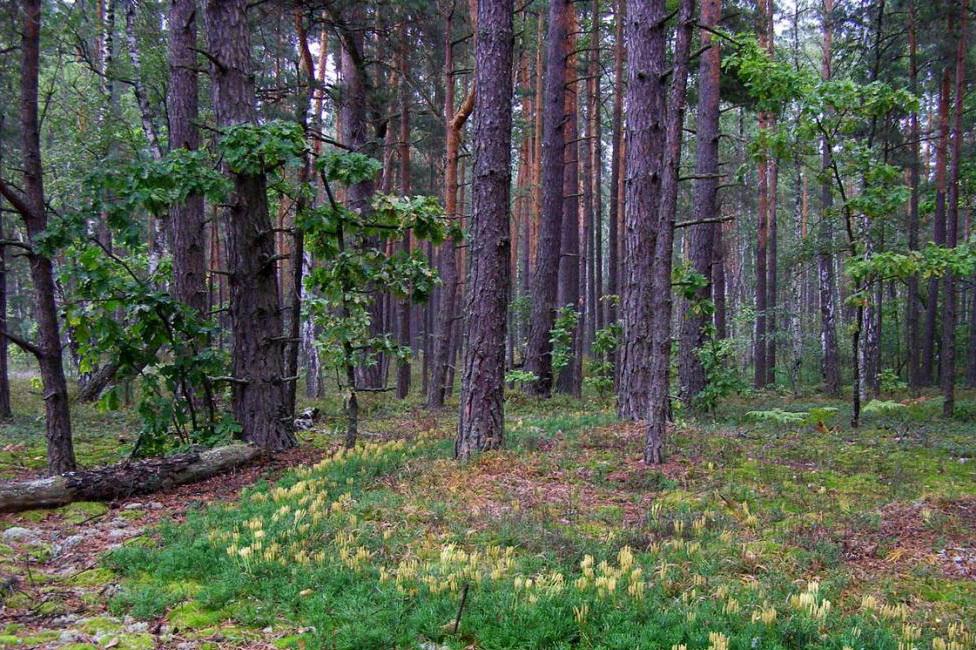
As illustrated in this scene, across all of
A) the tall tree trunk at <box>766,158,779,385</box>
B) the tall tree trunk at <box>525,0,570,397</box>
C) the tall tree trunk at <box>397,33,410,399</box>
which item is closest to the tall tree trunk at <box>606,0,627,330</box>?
the tall tree trunk at <box>525,0,570,397</box>

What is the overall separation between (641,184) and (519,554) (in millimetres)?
6421

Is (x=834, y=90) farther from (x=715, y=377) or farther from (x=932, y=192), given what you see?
(x=932, y=192)

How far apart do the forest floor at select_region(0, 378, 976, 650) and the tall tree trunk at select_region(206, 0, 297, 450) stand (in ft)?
2.62

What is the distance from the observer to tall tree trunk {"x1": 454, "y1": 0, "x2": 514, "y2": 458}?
8.24 metres

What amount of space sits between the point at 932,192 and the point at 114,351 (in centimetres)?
2531

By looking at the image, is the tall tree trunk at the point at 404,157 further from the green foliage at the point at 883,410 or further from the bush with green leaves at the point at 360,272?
the green foliage at the point at 883,410

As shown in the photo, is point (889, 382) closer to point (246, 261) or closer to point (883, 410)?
point (883, 410)

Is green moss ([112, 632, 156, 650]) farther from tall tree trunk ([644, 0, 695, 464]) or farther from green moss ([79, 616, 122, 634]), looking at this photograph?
tall tree trunk ([644, 0, 695, 464])

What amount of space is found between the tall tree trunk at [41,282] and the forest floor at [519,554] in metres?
1.26

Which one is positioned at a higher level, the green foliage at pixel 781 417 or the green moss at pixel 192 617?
the green foliage at pixel 781 417

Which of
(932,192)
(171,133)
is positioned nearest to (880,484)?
(171,133)

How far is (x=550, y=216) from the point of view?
54.1 ft

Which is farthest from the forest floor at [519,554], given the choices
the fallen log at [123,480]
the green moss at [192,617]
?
the fallen log at [123,480]

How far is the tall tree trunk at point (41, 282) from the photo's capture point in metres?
7.77
